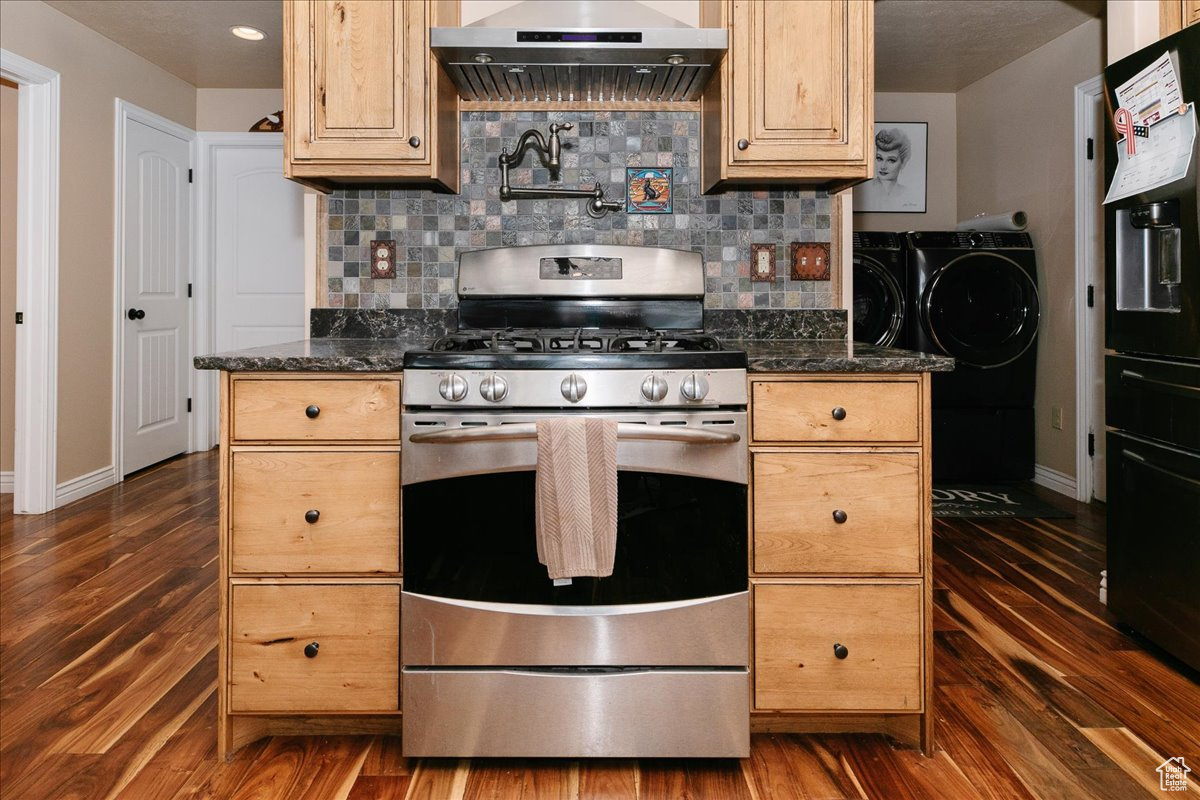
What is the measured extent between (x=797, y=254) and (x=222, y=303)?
4.31m

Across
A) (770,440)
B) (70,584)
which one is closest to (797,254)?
(770,440)

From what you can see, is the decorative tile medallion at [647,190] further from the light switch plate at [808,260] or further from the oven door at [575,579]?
the oven door at [575,579]

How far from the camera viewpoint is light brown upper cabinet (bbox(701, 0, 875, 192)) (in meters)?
2.06

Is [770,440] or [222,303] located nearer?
[770,440]

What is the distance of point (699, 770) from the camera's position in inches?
67.1

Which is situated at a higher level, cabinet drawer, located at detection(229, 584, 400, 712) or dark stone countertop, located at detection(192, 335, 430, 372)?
dark stone countertop, located at detection(192, 335, 430, 372)

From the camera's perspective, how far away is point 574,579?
1.67 meters

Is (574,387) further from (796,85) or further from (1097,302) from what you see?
(1097,302)

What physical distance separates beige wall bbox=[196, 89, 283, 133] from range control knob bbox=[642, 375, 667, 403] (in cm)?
463

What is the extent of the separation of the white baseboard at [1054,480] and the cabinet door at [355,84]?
12.2ft

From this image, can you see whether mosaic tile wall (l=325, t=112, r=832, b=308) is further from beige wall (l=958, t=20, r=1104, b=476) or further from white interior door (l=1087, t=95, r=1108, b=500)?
beige wall (l=958, t=20, r=1104, b=476)

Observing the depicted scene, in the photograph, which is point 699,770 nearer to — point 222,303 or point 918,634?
point 918,634

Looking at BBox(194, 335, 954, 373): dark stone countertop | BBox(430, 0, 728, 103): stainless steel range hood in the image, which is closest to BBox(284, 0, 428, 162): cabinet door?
BBox(430, 0, 728, 103): stainless steel range hood

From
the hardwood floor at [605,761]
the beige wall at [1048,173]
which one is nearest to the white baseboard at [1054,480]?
the beige wall at [1048,173]
